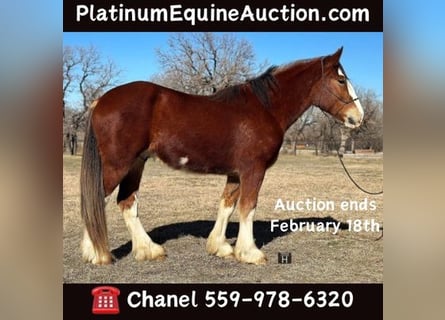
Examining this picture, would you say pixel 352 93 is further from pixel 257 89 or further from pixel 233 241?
pixel 233 241

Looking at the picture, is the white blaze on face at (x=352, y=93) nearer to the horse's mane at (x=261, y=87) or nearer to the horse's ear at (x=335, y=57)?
the horse's ear at (x=335, y=57)

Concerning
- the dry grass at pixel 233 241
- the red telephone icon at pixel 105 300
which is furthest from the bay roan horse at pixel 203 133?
the red telephone icon at pixel 105 300

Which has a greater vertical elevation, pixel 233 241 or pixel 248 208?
pixel 248 208

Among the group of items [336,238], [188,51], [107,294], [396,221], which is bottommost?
[107,294]

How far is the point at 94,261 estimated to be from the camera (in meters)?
3.18

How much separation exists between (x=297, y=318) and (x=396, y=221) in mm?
943

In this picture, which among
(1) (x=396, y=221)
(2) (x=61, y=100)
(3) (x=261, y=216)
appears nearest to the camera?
(2) (x=61, y=100)

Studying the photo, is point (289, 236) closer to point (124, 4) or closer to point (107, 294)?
point (107, 294)

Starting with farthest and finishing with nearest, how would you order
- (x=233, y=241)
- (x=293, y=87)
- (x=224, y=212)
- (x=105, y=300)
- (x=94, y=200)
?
(x=233, y=241)
(x=224, y=212)
(x=293, y=87)
(x=94, y=200)
(x=105, y=300)

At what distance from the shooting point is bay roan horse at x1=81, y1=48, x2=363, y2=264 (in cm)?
321

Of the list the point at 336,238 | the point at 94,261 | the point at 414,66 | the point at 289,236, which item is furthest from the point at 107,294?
the point at 414,66

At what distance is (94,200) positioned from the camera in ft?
10.4

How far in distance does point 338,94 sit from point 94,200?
214 centimetres

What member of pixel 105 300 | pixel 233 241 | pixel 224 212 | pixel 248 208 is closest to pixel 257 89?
pixel 248 208
